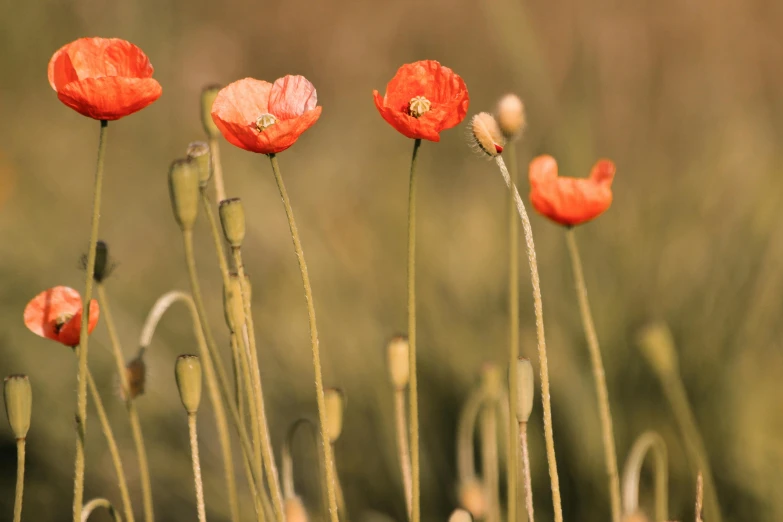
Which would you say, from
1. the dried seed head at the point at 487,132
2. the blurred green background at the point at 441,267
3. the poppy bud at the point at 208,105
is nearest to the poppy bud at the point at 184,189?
the poppy bud at the point at 208,105

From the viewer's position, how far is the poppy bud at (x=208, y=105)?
0.92 meters

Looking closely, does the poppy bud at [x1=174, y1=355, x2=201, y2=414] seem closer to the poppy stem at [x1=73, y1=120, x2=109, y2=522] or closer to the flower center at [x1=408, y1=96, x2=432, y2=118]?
the poppy stem at [x1=73, y1=120, x2=109, y2=522]

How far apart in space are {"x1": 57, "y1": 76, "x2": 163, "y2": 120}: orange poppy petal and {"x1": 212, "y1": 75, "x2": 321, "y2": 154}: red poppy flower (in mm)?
59

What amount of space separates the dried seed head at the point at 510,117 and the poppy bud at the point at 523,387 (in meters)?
0.20

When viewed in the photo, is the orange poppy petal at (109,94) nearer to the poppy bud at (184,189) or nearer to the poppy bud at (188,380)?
the poppy bud at (184,189)

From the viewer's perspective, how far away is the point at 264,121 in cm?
77

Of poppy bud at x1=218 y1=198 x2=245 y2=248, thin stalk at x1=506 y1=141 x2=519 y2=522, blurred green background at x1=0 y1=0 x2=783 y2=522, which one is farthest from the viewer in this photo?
blurred green background at x1=0 y1=0 x2=783 y2=522

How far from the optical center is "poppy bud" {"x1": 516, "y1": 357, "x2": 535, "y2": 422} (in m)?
0.79

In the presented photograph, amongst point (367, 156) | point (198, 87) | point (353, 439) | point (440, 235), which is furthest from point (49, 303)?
point (198, 87)

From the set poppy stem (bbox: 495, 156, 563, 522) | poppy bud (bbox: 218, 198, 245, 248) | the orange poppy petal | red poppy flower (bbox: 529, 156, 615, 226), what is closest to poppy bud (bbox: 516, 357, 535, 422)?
poppy stem (bbox: 495, 156, 563, 522)

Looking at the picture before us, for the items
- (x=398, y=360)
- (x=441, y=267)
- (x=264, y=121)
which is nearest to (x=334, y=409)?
(x=398, y=360)

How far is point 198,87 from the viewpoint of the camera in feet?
11.7

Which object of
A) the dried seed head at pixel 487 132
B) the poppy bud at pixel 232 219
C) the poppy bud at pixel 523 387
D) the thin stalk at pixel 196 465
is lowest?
the thin stalk at pixel 196 465

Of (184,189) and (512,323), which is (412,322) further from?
(184,189)
